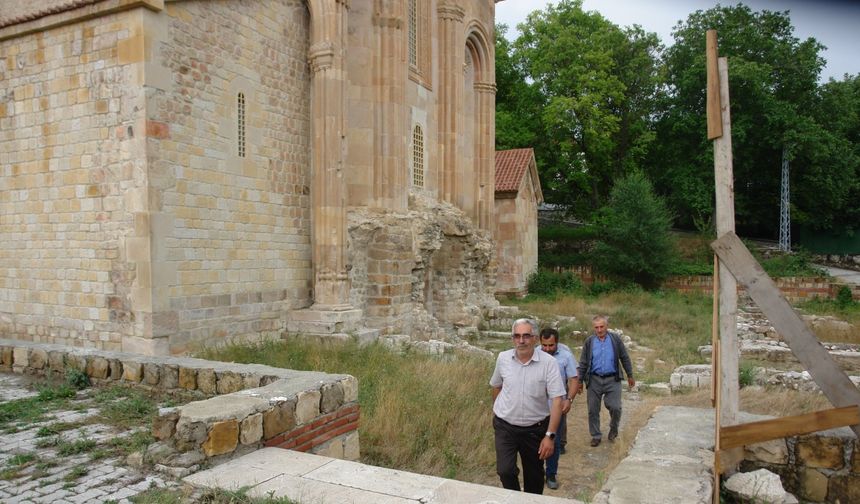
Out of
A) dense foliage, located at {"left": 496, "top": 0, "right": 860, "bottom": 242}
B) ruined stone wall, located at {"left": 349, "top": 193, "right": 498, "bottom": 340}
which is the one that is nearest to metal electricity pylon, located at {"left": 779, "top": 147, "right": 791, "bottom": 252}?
dense foliage, located at {"left": 496, "top": 0, "right": 860, "bottom": 242}

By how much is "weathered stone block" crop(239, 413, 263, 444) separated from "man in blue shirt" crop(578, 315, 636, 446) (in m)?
4.76

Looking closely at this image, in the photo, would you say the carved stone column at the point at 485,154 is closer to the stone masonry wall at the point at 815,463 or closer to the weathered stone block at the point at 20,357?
the weathered stone block at the point at 20,357

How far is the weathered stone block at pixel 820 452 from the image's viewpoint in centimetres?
490

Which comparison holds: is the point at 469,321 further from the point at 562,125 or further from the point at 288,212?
the point at 562,125

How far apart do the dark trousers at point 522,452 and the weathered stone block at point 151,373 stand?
13.0 ft

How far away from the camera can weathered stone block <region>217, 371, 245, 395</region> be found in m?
6.64

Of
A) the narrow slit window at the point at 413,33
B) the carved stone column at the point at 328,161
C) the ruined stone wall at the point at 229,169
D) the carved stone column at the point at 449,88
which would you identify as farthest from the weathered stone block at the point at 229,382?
the carved stone column at the point at 449,88

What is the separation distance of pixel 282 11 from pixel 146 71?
13.9 ft

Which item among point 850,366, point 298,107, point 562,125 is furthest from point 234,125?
point 562,125

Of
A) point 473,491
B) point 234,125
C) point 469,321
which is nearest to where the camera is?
point 473,491

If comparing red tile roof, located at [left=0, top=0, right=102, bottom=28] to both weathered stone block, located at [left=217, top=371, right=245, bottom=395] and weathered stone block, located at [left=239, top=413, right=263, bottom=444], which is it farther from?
weathered stone block, located at [left=239, top=413, right=263, bottom=444]

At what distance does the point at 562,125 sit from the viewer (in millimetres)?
33688

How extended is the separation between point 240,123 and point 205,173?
1.52 meters

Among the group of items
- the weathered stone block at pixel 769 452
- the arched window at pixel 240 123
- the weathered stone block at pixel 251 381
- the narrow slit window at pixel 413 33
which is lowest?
the weathered stone block at pixel 769 452
